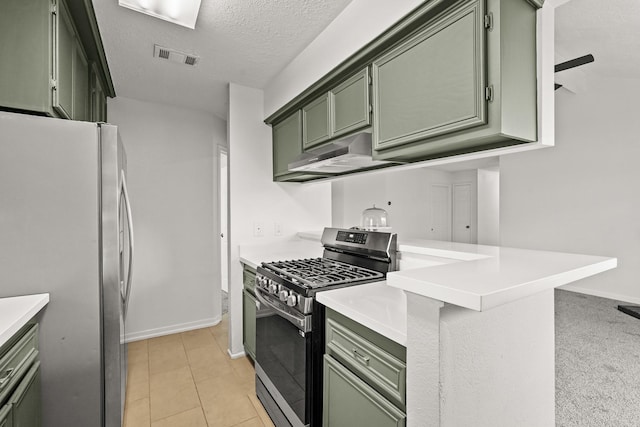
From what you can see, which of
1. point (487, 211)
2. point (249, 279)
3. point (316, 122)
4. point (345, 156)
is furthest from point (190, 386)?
point (487, 211)

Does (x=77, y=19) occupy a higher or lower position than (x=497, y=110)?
higher

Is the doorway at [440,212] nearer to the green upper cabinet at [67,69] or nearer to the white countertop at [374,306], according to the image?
the white countertop at [374,306]

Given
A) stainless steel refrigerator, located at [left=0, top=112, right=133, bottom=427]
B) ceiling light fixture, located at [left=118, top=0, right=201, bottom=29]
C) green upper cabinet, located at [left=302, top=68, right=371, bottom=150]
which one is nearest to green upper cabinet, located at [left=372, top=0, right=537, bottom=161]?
green upper cabinet, located at [left=302, top=68, right=371, bottom=150]

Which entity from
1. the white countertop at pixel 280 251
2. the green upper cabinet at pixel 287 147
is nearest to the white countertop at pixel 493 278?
the white countertop at pixel 280 251

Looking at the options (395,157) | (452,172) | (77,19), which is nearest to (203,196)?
(77,19)

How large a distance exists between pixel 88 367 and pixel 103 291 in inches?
13.2

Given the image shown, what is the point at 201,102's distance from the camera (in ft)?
10.6

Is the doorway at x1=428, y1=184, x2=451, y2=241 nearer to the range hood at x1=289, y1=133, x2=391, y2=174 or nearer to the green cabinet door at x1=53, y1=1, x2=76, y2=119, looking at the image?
the range hood at x1=289, y1=133, x2=391, y2=174

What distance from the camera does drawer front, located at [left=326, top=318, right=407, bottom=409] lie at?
1004 mm

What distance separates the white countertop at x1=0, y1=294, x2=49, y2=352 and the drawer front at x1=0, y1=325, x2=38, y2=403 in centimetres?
9

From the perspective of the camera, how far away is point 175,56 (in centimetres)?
233

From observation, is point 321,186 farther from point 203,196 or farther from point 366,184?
point 366,184

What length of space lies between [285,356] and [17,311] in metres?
1.13

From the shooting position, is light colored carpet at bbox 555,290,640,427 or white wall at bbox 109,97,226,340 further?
white wall at bbox 109,97,226,340
